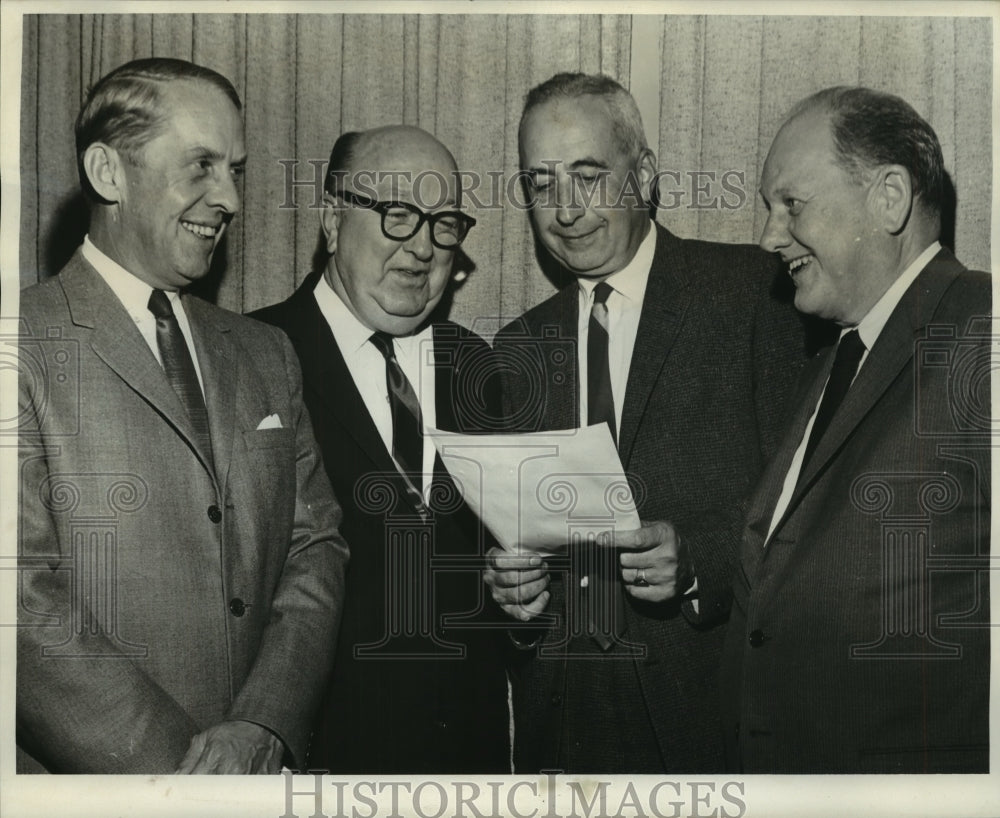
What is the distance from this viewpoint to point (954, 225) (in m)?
2.65

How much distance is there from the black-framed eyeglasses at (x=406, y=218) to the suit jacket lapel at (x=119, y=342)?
1.81ft

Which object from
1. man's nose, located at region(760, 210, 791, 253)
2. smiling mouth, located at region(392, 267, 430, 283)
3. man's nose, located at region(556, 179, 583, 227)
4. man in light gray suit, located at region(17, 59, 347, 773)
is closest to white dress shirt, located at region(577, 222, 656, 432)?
man's nose, located at region(556, 179, 583, 227)

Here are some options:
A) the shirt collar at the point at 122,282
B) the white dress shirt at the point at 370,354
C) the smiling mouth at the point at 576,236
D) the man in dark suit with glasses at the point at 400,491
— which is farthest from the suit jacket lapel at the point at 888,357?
the shirt collar at the point at 122,282

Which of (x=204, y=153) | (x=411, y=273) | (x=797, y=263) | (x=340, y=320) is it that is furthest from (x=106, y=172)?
(x=797, y=263)

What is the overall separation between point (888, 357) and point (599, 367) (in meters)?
0.64

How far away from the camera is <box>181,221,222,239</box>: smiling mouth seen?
2.62 metres

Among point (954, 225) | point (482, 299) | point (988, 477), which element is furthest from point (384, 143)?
point (988, 477)

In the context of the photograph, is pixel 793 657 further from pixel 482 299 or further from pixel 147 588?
pixel 147 588

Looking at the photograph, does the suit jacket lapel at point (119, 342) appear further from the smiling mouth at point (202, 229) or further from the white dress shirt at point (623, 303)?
the white dress shirt at point (623, 303)

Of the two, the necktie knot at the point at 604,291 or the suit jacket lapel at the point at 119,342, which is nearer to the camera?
the suit jacket lapel at the point at 119,342

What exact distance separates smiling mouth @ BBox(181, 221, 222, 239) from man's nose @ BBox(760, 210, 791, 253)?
123 cm

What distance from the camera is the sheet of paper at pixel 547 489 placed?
2605 millimetres

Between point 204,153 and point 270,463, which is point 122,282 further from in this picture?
point 270,463

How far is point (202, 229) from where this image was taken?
2631 mm
